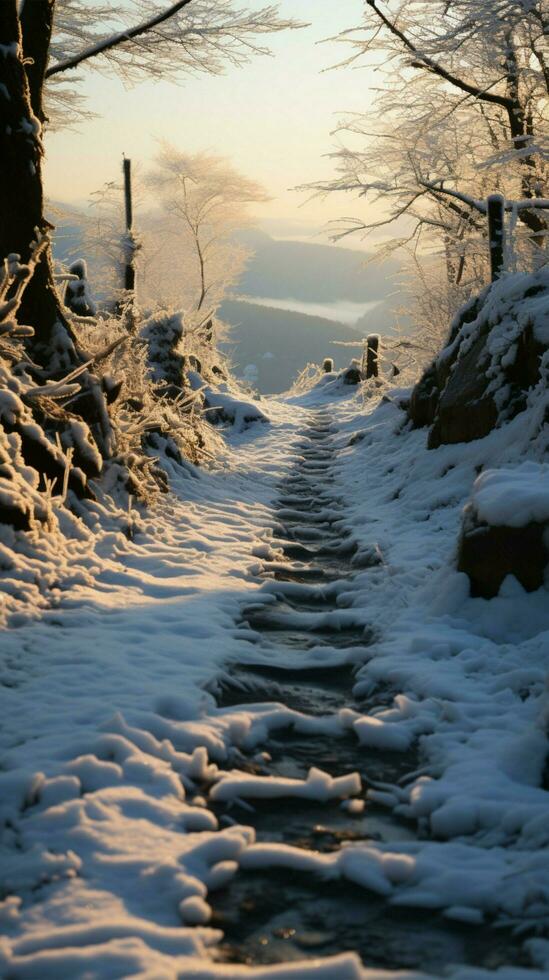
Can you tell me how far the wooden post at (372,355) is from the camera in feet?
70.4

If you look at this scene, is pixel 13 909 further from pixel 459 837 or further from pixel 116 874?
pixel 459 837

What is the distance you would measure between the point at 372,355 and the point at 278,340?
2174 inches

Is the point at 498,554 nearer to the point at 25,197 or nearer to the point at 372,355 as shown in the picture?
the point at 25,197

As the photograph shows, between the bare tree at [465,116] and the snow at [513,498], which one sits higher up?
the bare tree at [465,116]

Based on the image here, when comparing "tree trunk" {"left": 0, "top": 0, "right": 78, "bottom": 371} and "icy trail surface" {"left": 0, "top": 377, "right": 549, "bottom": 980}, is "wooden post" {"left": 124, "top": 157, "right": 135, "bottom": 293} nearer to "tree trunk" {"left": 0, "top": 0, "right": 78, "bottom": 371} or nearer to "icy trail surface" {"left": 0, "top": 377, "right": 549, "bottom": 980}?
"tree trunk" {"left": 0, "top": 0, "right": 78, "bottom": 371}

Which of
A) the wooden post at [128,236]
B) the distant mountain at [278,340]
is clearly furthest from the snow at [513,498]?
the distant mountain at [278,340]

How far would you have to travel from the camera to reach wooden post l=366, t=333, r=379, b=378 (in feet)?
70.4

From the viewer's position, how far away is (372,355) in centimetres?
2164

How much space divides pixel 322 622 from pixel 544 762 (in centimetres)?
207

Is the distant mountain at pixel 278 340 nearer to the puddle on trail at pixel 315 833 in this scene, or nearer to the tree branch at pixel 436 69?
the tree branch at pixel 436 69

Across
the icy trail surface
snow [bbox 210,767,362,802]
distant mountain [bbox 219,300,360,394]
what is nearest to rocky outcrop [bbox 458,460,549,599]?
the icy trail surface

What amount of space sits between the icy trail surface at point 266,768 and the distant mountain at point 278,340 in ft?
200

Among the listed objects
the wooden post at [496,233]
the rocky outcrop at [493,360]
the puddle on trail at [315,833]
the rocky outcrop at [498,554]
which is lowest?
the puddle on trail at [315,833]

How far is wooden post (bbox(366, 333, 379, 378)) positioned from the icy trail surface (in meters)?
15.8
